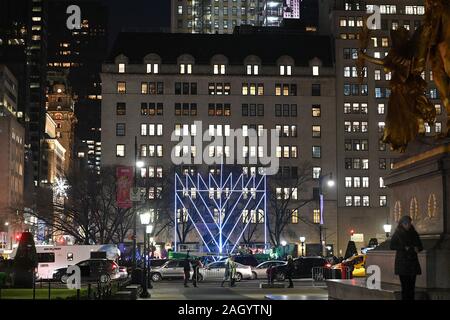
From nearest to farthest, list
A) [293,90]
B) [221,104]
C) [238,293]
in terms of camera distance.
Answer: [238,293] → [221,104] → [293,90]

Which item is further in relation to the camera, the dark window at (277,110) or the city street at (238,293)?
the dark window at (277,110)

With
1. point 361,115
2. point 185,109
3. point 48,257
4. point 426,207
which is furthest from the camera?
point 361,115

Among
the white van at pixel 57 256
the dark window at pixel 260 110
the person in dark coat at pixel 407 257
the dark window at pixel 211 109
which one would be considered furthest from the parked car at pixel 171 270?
the dark window at pixel 260 110

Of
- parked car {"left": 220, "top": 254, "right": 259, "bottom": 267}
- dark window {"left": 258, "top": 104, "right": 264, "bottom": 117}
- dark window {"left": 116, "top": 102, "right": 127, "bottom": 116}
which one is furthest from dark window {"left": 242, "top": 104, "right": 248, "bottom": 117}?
parked car {"left": 220, "top": 254, "right": 259, "bottom": 267}

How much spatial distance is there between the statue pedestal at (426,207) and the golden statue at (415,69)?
0.61 meters

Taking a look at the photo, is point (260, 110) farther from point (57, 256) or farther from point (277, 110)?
point (57, 256)

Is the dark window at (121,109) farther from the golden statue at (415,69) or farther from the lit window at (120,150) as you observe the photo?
the golden statue at (415,69)

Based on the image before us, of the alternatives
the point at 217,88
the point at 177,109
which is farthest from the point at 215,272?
the point at 217,88

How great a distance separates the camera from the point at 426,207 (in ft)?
71.9

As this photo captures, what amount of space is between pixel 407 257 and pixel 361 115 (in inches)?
4534

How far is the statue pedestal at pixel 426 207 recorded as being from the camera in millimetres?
19641

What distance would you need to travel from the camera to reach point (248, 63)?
133 metres
